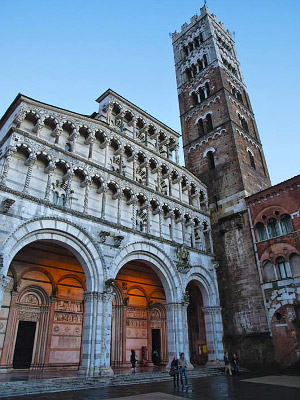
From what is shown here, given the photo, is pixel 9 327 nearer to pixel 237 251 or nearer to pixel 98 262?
pixel 98 262

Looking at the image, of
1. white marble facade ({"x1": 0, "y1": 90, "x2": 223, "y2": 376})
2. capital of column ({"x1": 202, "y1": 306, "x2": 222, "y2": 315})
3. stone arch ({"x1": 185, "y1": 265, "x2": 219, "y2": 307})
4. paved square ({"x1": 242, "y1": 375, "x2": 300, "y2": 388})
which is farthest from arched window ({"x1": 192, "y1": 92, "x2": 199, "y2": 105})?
paved square ({"x1": 242, "y1": 375, "x2": 300, "y2": 388})

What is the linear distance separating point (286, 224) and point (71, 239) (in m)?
13.5

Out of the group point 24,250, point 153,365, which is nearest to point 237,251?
point 153,365

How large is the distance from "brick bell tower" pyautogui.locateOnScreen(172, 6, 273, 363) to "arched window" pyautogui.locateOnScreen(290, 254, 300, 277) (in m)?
2.45

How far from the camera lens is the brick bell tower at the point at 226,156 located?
65.4 feet

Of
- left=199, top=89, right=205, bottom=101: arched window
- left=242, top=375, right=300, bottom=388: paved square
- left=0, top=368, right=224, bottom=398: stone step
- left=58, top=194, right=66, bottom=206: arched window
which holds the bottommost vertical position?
left=242, top=375, right=300, bottom=388: paved square

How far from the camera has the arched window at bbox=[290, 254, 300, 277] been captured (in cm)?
1817

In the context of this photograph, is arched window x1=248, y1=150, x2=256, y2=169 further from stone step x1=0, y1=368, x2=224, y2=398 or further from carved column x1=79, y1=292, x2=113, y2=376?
stone step x1=0, y1=368, x2=224, y2=398

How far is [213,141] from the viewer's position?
2712cm

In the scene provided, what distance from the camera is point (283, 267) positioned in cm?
1897

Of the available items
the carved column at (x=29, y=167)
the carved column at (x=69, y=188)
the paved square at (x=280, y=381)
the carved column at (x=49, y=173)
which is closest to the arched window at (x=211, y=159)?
the carved column at (x=69, y=188)

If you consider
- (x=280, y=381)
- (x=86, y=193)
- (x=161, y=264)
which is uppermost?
(x=86, y=193)

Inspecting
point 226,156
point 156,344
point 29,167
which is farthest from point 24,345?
point 226,156

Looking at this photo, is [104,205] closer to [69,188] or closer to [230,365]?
[69,188]
